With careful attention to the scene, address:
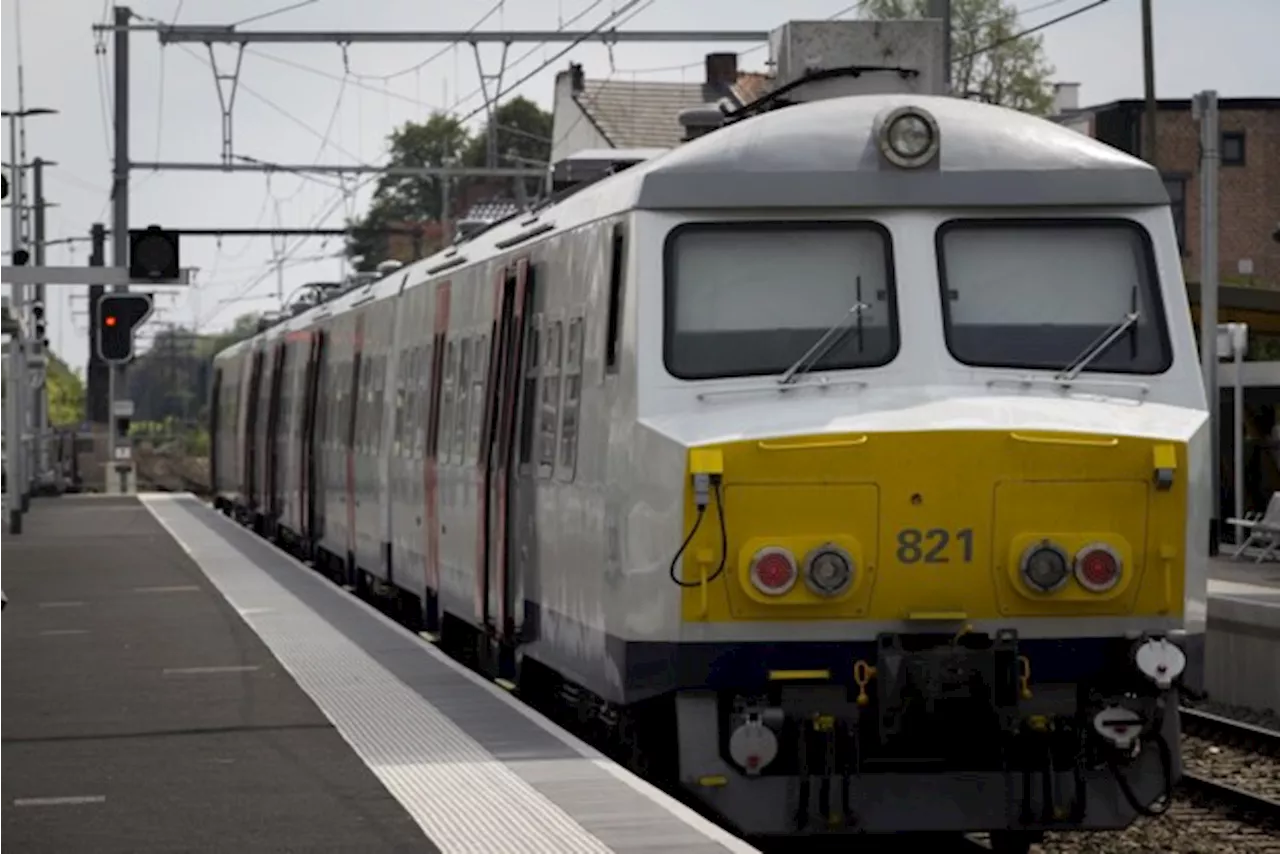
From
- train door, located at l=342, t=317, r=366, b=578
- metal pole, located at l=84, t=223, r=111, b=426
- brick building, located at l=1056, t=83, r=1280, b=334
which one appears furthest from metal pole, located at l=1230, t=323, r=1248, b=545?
brick building, located at l=1056, t=83, r=1280, b=334

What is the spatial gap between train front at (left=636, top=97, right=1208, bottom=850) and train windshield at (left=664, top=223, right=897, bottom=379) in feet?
0.04

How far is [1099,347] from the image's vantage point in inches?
497

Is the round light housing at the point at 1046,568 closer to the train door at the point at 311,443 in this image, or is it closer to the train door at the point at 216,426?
the train door at the point at 311,443

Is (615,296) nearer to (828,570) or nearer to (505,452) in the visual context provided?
(828,570)

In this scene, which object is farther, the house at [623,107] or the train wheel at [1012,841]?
the house at [623,107]

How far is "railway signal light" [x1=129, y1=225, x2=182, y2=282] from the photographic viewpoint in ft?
99.9

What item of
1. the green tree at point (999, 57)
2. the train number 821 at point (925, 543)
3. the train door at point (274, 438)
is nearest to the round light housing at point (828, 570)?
the train number 821 at point (925, 543)

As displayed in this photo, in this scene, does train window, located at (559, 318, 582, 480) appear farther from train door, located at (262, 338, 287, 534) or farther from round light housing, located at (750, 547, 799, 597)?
train door, located at (262, 338, 287, 534)

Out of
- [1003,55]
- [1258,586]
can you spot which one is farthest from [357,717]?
[1003,55]

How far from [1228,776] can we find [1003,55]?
75.4 m

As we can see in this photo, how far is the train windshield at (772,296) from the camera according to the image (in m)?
12.5

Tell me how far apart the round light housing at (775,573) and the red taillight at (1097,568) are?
1164 mm

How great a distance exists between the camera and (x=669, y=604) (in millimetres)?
11953

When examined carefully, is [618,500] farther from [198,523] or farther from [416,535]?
[198,523]
